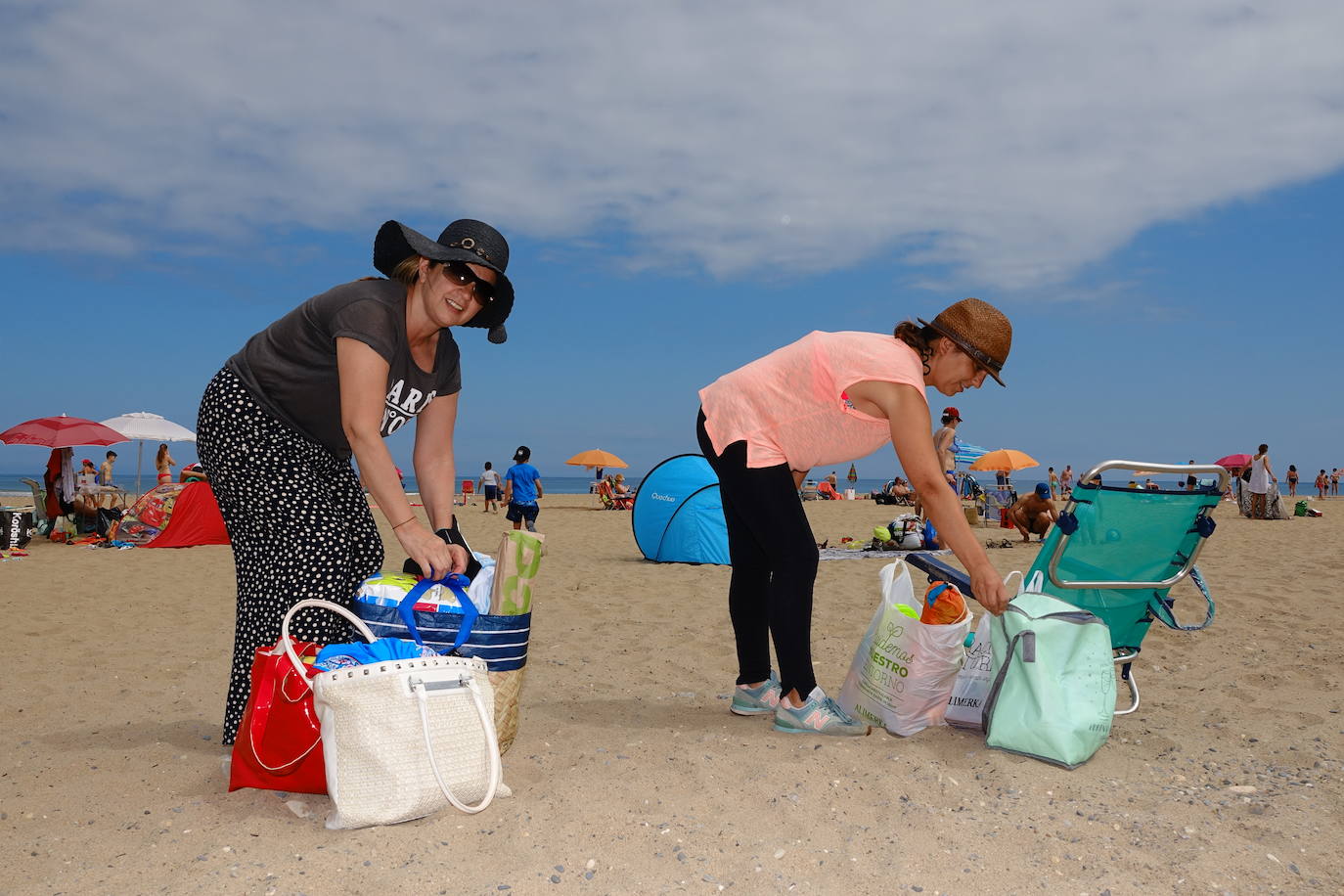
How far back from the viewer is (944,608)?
3.18 meters

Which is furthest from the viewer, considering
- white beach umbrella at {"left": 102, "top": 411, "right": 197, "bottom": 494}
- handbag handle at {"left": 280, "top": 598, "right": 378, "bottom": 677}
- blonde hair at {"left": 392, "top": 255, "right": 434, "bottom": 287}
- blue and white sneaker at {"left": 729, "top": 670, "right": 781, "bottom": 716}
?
white beach umbrella at {"left": 102, "top": 411, "right": 197, "bottom": 494}

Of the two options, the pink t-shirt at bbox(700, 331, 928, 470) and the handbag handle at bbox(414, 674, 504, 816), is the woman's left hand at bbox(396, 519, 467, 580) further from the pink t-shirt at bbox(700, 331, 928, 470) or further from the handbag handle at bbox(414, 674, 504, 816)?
the pink t-shirt at bbox(700, 331, 928, 470)

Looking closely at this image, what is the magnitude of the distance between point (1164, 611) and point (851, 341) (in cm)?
165

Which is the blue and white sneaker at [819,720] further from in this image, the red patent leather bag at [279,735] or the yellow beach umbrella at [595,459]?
the yellow beach umbrella at [595,459]

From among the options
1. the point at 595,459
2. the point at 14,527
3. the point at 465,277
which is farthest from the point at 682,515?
the point at 595,459

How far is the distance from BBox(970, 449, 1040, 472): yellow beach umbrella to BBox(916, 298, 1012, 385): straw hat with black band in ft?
64.9

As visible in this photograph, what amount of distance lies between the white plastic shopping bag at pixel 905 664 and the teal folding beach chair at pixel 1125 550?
0.17 meters

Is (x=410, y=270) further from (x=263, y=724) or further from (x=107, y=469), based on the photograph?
(x=107, y=469)

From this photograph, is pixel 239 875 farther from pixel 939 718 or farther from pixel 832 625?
pixel 832 625

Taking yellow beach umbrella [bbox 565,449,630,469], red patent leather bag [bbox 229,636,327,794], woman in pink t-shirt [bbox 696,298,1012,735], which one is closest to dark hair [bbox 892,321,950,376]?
woman in pink t-shirt [bbox 696,298,1012,735]

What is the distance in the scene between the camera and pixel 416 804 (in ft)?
7.75

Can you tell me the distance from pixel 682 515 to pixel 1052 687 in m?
6.38

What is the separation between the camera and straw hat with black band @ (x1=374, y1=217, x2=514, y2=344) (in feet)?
8.68

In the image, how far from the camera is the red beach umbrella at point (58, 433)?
1227cm
